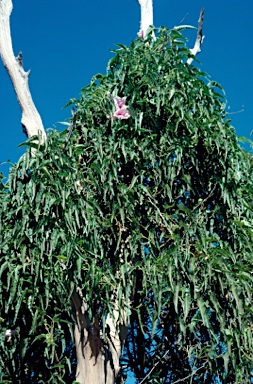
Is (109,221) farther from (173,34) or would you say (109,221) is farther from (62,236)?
(173,34)

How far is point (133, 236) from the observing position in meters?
2.65

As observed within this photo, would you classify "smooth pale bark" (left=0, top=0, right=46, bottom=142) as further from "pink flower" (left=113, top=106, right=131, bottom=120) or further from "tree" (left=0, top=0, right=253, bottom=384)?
"pink flower" (left=113, top=106, right=131, bottom=120)

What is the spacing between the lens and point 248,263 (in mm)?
2885

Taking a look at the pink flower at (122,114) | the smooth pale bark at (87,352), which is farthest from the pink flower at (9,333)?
the pink flower at (122,114)

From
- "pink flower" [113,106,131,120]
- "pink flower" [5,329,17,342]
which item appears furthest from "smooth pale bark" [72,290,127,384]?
"pink flower" [113,106,131,120]

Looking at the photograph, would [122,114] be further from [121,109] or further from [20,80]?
[20,80]

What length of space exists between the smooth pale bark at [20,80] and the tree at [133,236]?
0.19 ft

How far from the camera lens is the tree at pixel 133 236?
99.8 inches

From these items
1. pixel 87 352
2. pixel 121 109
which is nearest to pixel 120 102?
pixel 121 109

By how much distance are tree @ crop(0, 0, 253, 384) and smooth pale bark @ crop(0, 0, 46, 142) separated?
58 millimetres

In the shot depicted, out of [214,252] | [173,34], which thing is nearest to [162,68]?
[173,34]

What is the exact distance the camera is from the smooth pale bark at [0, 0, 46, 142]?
299 cm

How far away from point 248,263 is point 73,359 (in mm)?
922

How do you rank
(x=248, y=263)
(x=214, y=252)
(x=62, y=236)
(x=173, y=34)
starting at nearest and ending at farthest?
(x=62, y=236), (x=214, y=252), (x=248, y=263), (x=173, y=34)
